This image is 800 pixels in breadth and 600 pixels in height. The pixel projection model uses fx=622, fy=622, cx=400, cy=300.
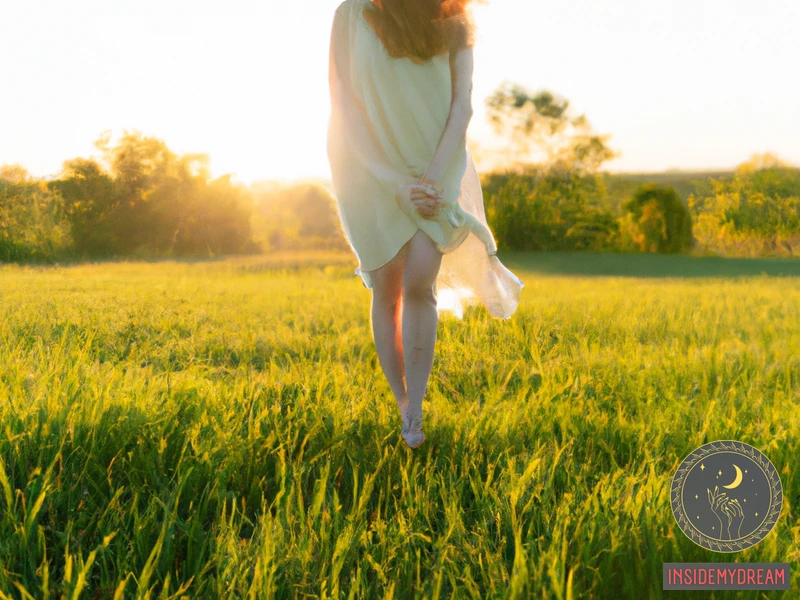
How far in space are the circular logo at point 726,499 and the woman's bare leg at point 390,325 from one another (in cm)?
115

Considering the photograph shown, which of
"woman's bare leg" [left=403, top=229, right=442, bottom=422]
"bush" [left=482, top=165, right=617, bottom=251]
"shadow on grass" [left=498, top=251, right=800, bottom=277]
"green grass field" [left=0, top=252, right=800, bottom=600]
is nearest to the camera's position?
"green grass field" [left=0, top=252, right=800, bottom=600]

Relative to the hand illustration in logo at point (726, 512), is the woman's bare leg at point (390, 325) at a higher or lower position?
higher

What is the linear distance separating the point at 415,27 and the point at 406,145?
438 millimetres

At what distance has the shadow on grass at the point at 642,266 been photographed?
49.5ft

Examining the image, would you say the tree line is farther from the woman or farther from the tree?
the woman

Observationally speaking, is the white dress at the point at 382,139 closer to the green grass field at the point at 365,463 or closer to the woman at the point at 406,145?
the woman at the point at 406,145

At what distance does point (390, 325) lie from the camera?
8.96 ft

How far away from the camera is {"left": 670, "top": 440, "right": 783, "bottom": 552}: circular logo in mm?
1699

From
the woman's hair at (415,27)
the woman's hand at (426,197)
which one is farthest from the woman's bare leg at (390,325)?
the woman's hair at (415,27)

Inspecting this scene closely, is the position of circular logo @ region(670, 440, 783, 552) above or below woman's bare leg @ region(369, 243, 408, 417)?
below

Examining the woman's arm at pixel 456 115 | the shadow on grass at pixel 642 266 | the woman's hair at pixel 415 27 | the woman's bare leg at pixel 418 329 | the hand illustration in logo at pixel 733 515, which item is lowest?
the shadow on grass at pixel 642 266

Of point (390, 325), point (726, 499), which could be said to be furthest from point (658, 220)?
point (726, 499)

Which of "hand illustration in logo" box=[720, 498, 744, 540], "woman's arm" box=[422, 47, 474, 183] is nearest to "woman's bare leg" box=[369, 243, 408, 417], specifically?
"woman's arm" box=[422, 47, 474, 183]

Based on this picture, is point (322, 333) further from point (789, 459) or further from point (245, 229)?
point (245, 229)
